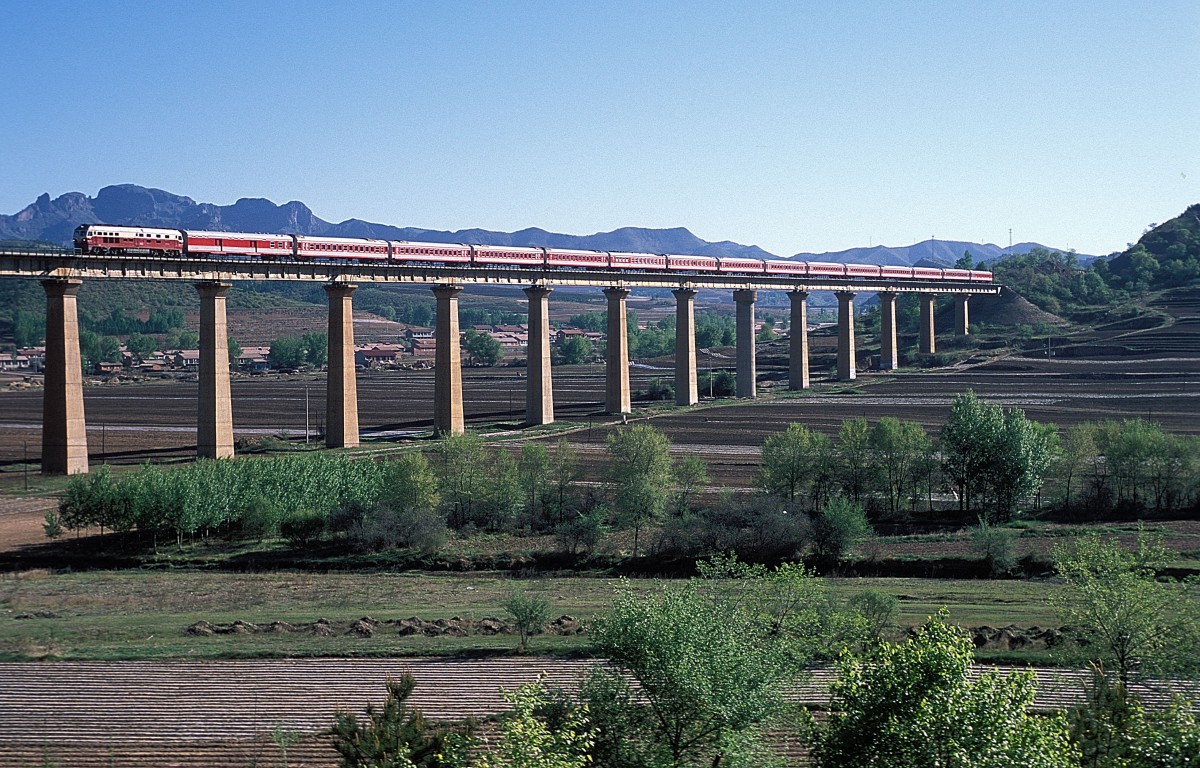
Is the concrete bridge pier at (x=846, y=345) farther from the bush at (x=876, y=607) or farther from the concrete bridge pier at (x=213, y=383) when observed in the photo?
the bush at (x=876, y=607)

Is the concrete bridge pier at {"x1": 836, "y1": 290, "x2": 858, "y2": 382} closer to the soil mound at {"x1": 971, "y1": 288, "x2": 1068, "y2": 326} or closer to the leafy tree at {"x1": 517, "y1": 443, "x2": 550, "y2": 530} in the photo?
the soil mound at {"x1": 971, "y1": 288, "x2": 1068, "y2": 326}

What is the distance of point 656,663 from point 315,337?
7071 inches

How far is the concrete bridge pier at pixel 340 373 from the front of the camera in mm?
71562

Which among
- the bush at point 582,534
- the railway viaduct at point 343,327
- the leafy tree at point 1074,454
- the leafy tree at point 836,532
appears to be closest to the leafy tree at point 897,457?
the leafy tree at point 1074,454

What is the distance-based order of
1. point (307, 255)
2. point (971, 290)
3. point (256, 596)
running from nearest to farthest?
point (256, 596) → point (307, 255) → point (971, 290)

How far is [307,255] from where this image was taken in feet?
230

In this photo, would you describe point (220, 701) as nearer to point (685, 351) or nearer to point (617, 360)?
point (617, 360)

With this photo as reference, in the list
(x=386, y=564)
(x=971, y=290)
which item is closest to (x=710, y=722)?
(x=386, y=564)

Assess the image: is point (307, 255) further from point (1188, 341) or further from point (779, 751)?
point (1188, 341)

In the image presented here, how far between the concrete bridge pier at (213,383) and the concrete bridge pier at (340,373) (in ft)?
26.9

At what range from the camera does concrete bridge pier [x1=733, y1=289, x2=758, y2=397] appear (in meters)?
112

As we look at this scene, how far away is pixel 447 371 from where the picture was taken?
7819 centimetres

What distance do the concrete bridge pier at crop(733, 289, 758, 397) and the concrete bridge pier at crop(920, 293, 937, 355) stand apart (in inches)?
1915

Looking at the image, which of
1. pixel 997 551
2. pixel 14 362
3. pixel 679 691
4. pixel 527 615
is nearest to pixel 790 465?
pixel 997 551
